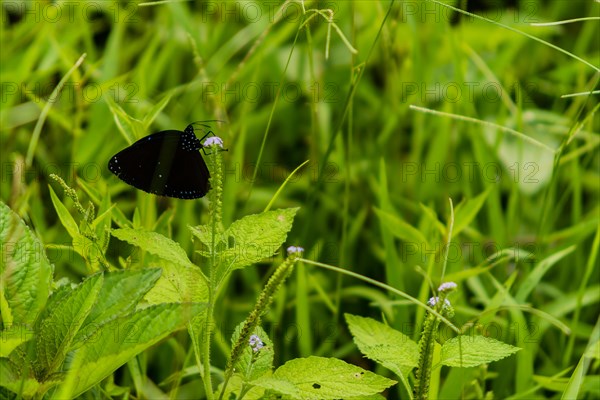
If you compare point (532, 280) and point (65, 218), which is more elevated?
point (65, 218)

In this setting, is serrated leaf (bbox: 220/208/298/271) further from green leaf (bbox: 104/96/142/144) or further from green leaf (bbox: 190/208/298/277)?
green leaf (bbox: 104/96/142/144)

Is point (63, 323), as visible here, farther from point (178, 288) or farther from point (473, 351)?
point (473, 351)

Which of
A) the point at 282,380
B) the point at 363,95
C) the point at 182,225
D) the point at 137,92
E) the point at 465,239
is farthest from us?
the point at 363,95

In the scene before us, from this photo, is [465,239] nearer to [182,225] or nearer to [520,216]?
[520,216]

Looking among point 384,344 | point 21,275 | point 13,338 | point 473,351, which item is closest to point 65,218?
point 21,275

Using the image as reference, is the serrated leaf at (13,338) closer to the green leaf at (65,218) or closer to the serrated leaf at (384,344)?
the green leaf at (65,218)

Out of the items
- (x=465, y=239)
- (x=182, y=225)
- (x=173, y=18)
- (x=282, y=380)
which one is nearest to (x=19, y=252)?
(x=282, y=380)
